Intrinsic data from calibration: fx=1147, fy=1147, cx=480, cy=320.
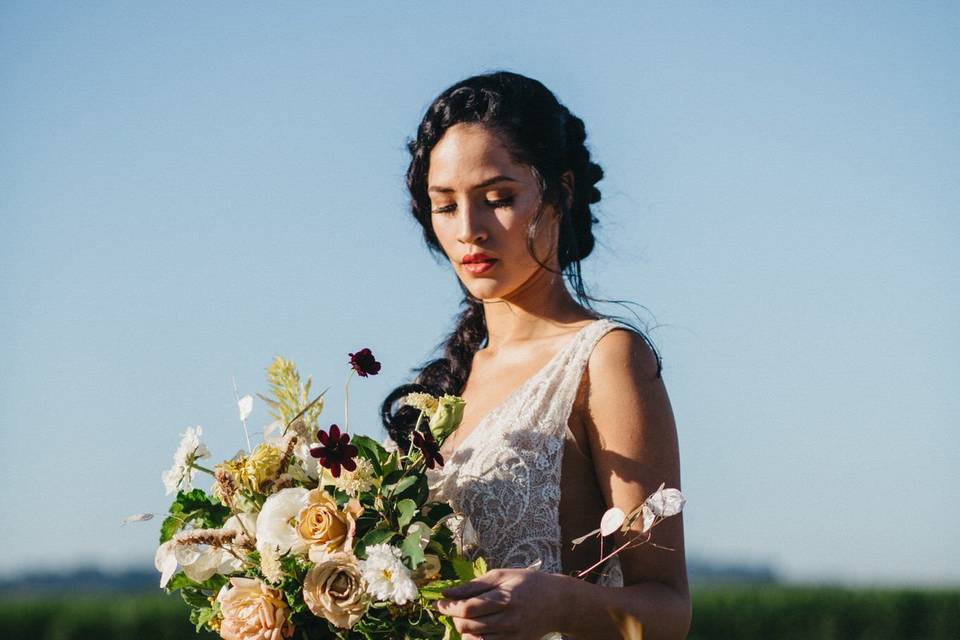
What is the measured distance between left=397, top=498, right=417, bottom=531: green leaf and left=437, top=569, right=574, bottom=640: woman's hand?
0.23 metres

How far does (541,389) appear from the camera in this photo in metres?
3.46

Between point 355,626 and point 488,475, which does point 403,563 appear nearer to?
point 355,626

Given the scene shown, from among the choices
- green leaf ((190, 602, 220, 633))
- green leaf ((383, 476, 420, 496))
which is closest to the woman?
green leaf ((383, 476, 420, 496))

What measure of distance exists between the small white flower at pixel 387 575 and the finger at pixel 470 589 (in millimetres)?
84

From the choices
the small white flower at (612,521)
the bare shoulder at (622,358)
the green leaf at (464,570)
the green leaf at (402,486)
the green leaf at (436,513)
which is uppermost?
the bare shoulder at (622,358)

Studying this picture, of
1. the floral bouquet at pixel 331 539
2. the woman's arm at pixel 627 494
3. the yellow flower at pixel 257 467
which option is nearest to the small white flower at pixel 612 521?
the floral bouquet at pixel 331 539

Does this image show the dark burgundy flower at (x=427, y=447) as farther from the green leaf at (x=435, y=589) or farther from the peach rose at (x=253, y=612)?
the peach rose at (x=253, y=612)

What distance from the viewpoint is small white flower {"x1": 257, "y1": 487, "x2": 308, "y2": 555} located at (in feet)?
9.35

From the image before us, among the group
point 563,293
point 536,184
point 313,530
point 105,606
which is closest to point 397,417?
point 563,293

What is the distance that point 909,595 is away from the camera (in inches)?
1044

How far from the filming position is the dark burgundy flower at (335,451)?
2.78m

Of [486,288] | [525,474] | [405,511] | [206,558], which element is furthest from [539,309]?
[206,558]

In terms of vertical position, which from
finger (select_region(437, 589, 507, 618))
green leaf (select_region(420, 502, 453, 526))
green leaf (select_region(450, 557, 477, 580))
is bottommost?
finger (select_region(437, 589, 507, 618))

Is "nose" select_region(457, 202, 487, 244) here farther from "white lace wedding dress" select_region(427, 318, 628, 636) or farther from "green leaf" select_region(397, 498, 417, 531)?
"green leaf" select_region(397, 498, 417, 531)
